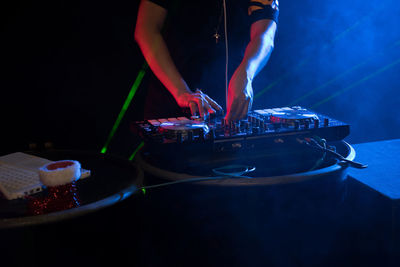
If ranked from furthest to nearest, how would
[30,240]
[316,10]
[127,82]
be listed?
[316,10]
[127,82]
[30,240]

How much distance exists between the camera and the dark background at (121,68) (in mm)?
2000

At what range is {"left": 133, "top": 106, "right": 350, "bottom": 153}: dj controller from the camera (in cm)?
110

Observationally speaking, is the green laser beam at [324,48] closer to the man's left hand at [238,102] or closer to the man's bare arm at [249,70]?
the man's bare arm at [249,70]

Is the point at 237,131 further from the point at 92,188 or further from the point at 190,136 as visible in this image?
the point at 92,188

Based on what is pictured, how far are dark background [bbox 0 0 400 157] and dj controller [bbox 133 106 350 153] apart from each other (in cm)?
112

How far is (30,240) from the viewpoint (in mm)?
767

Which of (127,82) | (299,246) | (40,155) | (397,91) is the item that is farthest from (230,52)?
(397,91)

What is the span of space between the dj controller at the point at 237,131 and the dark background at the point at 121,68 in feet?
3.67

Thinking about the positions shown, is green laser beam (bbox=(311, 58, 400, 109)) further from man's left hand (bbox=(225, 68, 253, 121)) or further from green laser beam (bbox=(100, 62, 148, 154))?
man's left hand (bbox=(225, 68, 253, 121))

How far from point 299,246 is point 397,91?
2459 mm

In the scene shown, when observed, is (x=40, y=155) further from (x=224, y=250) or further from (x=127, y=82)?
(x=127, y=82)

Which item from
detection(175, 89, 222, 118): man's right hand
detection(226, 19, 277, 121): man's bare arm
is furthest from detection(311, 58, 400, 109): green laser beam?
detection(175, 89, 222, 118): man's right hand

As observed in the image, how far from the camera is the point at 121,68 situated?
2.28 meters

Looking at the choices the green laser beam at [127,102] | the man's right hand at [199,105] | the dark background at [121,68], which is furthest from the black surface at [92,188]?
the green laser beam at [127,102]
